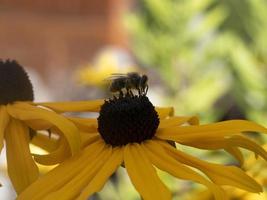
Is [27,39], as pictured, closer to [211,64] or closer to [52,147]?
[211,64]

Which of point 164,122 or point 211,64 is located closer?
point 164,122

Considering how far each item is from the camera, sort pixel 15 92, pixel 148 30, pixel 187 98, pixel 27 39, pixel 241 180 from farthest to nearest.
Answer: pixel 27 39
pixel 148 30
pixel 187 98
pixel 15 92
pixel 241 180

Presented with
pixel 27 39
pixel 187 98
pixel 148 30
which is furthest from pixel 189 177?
pixel 27 39

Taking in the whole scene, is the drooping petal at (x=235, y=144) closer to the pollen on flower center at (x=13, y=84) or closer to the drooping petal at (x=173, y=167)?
the drooping petal at (x=173, y=167)

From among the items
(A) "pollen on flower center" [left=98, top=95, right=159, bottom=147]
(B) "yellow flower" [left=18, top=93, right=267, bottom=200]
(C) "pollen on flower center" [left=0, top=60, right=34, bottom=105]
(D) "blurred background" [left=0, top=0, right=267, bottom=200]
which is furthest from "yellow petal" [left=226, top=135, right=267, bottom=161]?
(D) "blurred background" [left=0, top=0, right=267, bottom=200]

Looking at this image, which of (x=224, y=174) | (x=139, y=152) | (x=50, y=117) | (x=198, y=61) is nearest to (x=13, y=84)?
(x=50, y=117)

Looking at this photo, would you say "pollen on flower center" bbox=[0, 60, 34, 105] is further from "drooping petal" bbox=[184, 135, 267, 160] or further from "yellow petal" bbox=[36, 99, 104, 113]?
"drooping petal" bbox=[184, 135, 267, 160]
